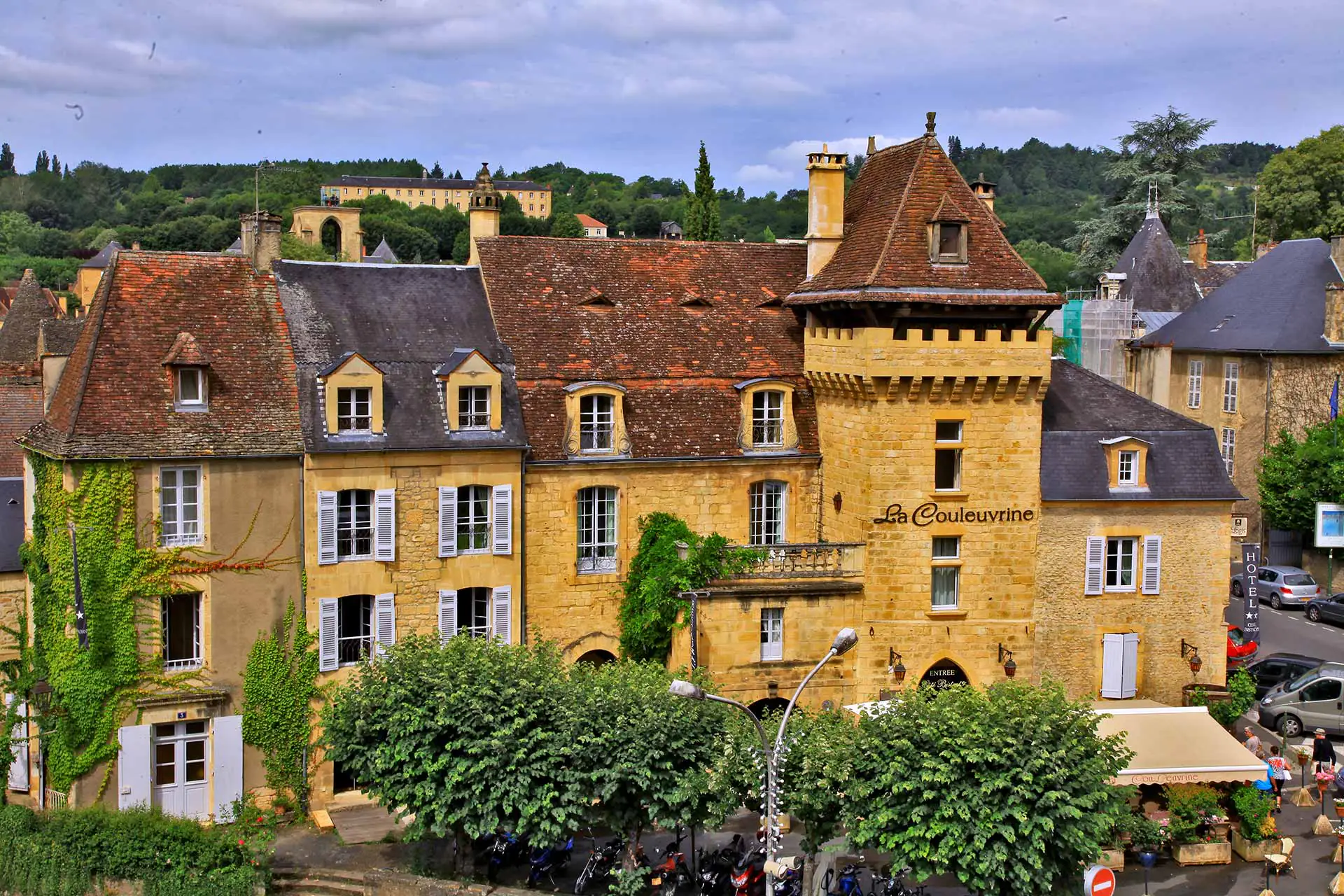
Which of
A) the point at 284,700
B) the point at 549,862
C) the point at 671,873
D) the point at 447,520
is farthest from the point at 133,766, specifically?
the point at 671,873

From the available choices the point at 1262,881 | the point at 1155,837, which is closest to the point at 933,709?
the point at 1155,837

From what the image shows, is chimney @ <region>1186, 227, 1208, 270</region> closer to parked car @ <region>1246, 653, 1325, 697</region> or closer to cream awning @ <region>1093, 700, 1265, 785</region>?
parked car @ <region>1246, 653, 1325, 697</region>

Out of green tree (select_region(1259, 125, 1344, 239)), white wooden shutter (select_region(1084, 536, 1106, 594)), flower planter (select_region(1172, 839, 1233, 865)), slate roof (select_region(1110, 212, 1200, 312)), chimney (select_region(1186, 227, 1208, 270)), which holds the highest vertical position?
green tree (select_region(1259, 125, 1344, 239))

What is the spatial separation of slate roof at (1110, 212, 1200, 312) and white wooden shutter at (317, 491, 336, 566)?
47318 mm

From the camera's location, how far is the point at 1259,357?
2080 inches

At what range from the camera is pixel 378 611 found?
32.2 meters

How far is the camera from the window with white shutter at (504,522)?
32969 millimetres

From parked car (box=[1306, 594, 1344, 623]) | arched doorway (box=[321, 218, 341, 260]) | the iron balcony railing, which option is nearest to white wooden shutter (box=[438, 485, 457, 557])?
the iron balcony railing

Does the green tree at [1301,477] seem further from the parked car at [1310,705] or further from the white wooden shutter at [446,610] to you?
the white wooden shutter at [446,610]

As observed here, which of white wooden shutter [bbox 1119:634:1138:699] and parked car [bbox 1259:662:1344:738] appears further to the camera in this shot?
parked car [bbox 1259:662:1344:738]

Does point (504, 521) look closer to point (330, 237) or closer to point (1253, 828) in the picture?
point (1253, 828)

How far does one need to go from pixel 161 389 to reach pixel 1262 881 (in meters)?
25.9

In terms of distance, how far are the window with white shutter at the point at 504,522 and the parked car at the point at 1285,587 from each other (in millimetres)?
29060

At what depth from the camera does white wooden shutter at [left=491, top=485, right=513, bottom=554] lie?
33.0m
